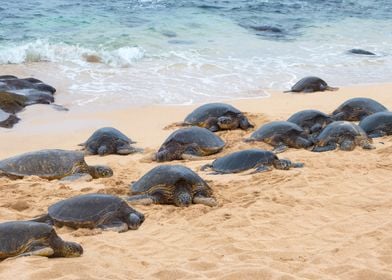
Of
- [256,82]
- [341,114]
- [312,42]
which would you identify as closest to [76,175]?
[341,114]

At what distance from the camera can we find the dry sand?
3.72 meters

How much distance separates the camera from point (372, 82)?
11953 mm

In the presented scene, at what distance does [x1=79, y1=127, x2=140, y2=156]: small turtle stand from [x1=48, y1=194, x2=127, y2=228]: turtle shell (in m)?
2.51

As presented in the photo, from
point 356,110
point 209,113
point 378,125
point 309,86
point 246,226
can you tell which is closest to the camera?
point 246,226

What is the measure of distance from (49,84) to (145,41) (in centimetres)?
441

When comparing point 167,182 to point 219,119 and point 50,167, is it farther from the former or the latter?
point 219,119

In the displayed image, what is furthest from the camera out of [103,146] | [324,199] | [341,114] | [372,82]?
[372,82]

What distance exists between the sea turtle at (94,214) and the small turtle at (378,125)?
4.09 m

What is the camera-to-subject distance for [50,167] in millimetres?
6293

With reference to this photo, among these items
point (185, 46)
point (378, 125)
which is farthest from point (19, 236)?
point (185, 46)

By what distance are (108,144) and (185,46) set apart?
7898 mm

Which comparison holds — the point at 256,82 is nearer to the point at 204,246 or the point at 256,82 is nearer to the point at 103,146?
the point at 103,146

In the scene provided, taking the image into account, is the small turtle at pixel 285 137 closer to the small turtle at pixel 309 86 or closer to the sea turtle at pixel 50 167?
the sea turtle at pixel 50 167

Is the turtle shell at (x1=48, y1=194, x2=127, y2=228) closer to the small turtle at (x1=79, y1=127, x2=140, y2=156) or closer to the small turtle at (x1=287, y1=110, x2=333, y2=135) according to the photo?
the small turtle at (x1=79, y1=127, x2=140, y2=156)
